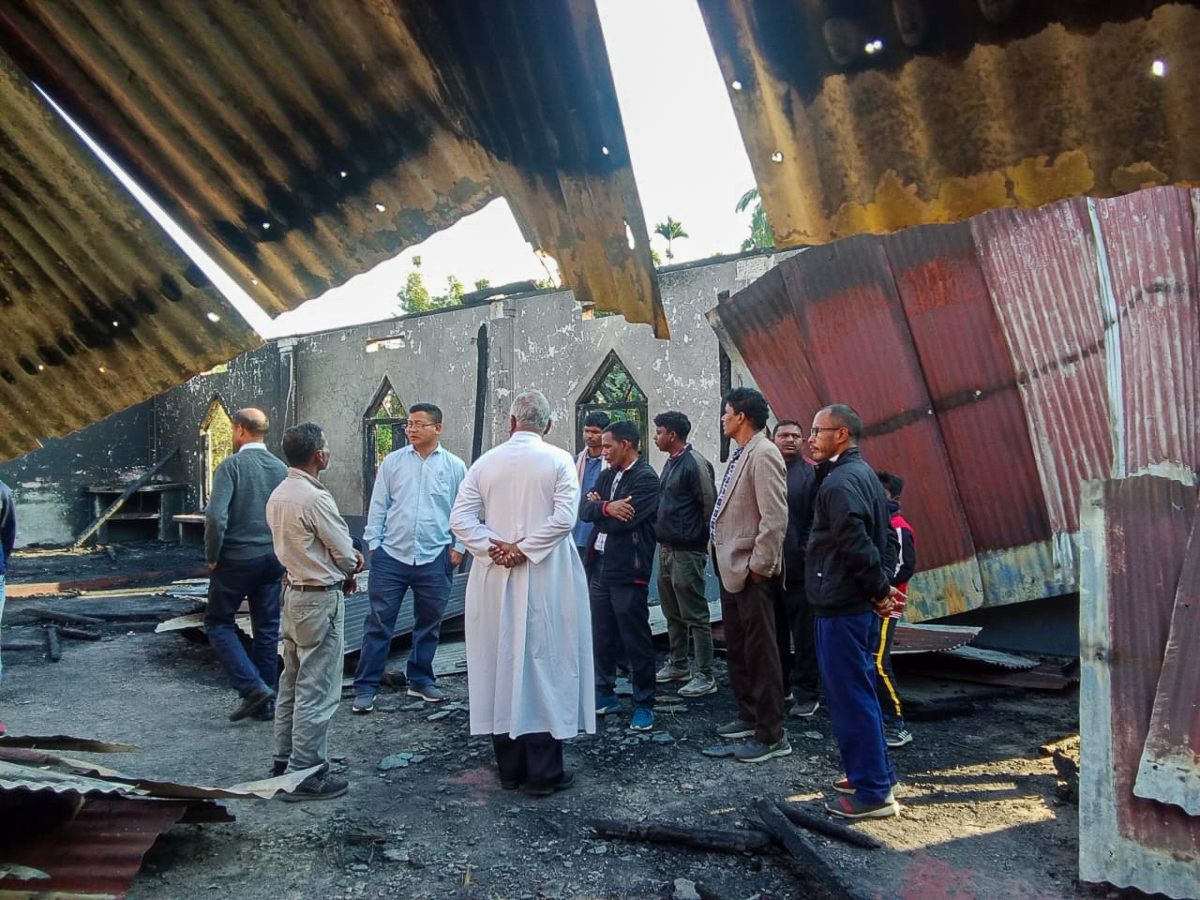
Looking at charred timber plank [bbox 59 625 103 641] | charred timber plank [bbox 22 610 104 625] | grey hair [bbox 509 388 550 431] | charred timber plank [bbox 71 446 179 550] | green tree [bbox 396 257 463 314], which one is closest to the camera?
grey hair [bbox 509 388 550 431]

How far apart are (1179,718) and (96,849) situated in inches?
152

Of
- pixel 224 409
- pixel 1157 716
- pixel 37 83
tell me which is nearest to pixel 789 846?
pixel 1157 716

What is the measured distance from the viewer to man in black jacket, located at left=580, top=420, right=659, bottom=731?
4.91 m

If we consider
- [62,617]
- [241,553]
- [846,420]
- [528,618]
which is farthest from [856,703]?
[62,617]

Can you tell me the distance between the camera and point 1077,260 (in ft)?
18.6

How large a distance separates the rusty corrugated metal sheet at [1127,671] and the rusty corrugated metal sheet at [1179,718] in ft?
0.13

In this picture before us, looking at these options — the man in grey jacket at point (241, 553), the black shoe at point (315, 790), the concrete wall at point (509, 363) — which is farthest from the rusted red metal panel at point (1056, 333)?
the man in grey jacket at point (241, 553)

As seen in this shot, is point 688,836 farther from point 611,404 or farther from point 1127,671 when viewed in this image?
point 611,404

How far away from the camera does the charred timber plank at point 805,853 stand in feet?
9.28

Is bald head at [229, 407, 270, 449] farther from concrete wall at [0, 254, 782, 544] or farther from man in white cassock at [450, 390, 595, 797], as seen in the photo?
concrete wall at [0, 254, 782, 544]

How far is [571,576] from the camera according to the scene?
4.01m

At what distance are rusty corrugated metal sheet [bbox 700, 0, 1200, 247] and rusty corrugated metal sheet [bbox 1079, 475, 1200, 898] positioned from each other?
2.36 metres

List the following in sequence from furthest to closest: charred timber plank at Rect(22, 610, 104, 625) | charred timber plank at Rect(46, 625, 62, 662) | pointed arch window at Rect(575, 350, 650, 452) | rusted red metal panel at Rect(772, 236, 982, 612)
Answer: pointed arch window at Rect(575, 350, 650, 452) < charred timber plank at Rect(22, 610, 104, 625) < charred timber plank at Rect(46, 625, 62, 662) < rusted red metal panel at Rect(772, 236, 982, 612)

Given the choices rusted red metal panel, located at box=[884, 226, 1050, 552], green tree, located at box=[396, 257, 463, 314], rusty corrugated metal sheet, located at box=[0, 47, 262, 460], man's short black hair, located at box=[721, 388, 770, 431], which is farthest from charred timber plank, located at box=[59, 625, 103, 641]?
green tree, located at box=[396, 257, 463, 314]
